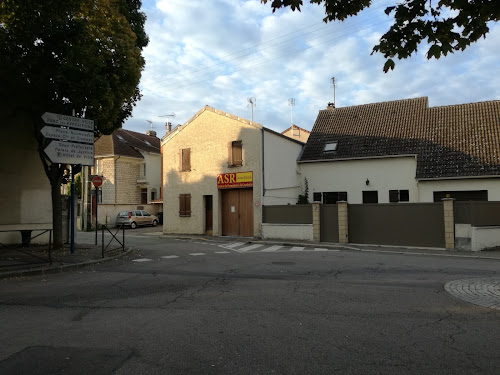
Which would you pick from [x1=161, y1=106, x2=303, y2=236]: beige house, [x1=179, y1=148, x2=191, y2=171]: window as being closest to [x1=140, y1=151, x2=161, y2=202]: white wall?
[x1=161, y1=106, x2=303, y2=236]: beige house

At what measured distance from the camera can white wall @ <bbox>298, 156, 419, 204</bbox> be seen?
71.6ft

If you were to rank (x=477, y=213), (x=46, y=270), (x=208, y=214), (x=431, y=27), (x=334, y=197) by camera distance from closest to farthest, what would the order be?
(x=431, y=27) → (x=46, y=270) → (x=477, y=213) → (x=208, y=214) → (x=334, y=197)

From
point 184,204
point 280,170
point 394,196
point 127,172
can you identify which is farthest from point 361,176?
point 127,172

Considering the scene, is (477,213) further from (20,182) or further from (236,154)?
(20,182)

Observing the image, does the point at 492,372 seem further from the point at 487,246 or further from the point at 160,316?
the point at 487,246

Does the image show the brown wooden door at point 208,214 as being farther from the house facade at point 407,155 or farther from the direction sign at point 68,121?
the direction sign at point 68,121

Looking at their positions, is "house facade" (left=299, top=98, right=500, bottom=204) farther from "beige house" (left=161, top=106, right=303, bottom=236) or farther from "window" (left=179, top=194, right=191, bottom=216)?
"window" (left=179, top=194, right=191, bottom=216)

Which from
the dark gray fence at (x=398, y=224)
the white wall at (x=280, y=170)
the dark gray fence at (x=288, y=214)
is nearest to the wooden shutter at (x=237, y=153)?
the white wall at (x=280, y=170)

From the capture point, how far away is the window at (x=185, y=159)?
2375 centimetres

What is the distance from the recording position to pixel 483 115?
2252cm

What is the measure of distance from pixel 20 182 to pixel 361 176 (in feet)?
55.6

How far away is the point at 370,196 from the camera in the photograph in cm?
2277

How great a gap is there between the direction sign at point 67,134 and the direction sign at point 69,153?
0.54ft

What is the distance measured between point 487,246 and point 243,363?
1501 centimetres
